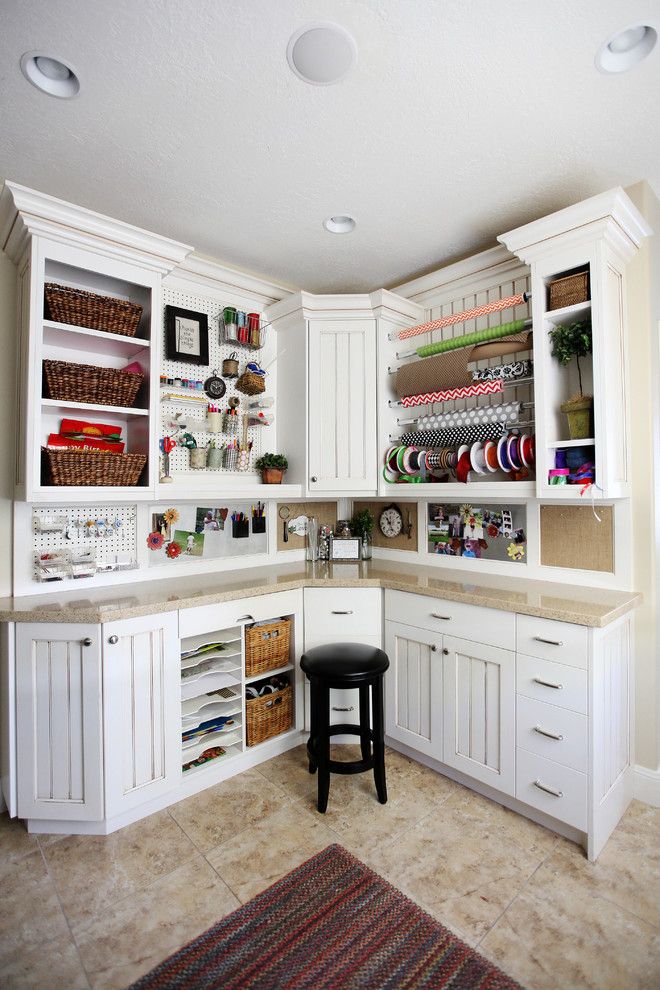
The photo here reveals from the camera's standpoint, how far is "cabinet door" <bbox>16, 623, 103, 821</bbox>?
199 cm

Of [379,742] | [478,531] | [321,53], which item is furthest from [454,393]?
[379,742]

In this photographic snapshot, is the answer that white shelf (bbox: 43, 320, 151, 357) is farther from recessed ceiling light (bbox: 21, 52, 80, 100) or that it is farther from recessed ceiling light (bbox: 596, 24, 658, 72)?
recessed ceiling light (bbox: 596, 24, 658, 72)

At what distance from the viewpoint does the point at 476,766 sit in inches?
88.4

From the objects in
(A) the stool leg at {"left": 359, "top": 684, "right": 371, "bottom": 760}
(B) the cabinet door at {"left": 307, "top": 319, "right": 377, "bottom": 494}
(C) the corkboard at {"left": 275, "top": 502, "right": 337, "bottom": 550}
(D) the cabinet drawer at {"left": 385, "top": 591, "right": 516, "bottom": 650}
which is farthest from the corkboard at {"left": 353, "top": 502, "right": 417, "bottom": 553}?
(A) the stool leg at {"left": 359, "top": 684, "right": 371, "bottom": 760}

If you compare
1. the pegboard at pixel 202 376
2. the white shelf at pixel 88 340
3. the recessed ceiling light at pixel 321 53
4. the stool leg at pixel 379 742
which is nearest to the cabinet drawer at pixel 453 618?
the stool leg at pixel 379 742

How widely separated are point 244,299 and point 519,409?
1.77m

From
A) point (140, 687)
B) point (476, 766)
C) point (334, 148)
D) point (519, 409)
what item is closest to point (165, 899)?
point (140, 687)

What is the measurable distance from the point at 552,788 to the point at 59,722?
200 centimetres

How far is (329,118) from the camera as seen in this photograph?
1.78 m

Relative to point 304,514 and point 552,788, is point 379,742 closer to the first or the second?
point 552,788

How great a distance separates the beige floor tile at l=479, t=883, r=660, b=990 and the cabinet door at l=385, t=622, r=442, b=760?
0.79 m

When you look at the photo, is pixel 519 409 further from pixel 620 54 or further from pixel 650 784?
pixel 650 784

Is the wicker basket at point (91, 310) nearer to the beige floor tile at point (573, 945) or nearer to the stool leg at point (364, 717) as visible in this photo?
the stool leg at point (364, 717)

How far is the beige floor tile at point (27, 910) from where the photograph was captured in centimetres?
156
